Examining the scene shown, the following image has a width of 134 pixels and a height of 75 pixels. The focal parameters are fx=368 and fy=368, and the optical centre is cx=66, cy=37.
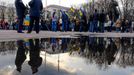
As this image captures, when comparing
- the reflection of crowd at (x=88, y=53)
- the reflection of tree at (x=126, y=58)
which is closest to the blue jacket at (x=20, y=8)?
the reflection of crowd at (x=88, y=53)

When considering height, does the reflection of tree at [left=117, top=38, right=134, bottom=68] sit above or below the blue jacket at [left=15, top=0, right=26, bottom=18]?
below

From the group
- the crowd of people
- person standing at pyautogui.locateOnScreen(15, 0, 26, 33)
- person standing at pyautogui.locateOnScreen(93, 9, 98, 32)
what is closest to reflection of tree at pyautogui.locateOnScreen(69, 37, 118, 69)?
the crowd of people

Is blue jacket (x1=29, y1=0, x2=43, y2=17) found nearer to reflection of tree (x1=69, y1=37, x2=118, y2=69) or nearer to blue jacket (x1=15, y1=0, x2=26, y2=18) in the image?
blue jacket (x1=15, y1=0, x2=26, y2=18)

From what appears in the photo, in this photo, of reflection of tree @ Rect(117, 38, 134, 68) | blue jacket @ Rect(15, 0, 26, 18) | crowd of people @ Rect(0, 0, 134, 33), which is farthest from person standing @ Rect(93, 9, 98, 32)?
reflection of tree @ Rect(117, 38, 134, 68)

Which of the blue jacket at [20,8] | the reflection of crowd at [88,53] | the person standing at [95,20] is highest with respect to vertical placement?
the blue jacket at [20,8]

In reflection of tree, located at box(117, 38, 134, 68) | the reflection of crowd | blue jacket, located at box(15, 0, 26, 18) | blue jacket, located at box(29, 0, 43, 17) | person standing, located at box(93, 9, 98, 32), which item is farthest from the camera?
A: person standing, located at box(93, 9, 98, 32)

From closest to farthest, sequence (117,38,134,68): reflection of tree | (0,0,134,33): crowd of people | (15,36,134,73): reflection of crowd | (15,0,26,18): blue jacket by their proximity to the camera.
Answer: (15,36,134,73): reflection of crowd < (117,38,134,68): reflection of tree < (0,0,134,33): crowd of people < (15,0,26,18): blue jacket

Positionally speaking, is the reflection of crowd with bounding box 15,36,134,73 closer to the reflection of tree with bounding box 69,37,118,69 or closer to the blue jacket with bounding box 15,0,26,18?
the reflection of tree with bounding box 69,37,118,69

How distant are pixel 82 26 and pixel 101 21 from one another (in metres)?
3.37

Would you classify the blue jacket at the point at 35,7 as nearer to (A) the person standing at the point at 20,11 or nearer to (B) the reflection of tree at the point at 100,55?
(A) the person standing at the point at 20,11

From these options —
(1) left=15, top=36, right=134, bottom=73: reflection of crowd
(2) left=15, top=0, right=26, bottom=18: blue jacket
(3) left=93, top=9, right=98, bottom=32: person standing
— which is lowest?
(3) left=93, top=9, right=98, bottom=32: person standing

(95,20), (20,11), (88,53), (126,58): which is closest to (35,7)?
(20,11)

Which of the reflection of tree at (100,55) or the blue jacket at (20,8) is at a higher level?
the blue jacket at (20,8)

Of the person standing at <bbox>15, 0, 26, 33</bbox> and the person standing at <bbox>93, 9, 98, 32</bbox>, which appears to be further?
the person standing at <bbox>93, 9, 98, 32</bbox>
